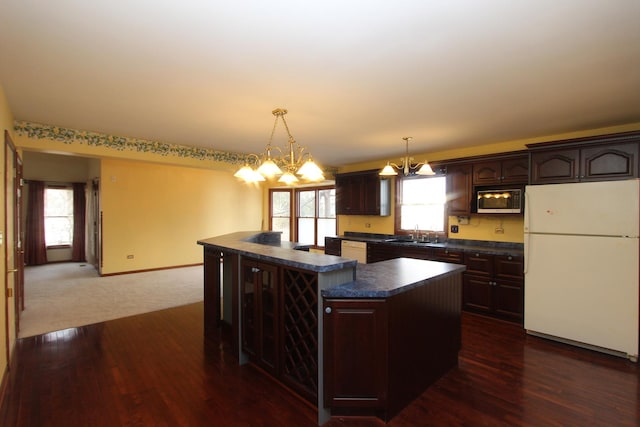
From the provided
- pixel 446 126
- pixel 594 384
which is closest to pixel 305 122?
pixel 446 126

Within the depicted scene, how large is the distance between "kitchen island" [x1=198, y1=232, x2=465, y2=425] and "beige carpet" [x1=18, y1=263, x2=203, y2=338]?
8.18 ft

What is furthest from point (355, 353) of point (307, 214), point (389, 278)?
point (307, 214)

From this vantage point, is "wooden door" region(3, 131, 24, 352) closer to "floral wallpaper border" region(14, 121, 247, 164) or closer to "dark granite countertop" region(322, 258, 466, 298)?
"floral wallpaper border" region(14, 121, 247, 164)

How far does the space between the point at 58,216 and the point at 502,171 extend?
9809mm

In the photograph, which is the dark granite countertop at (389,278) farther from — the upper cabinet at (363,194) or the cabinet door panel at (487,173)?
the upper cabinet at (363,194)

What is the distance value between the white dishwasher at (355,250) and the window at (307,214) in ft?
5.37

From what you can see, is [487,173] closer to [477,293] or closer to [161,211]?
[477,293]

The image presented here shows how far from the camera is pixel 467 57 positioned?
2062mm

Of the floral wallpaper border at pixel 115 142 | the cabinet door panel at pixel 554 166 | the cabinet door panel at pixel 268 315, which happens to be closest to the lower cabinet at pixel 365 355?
the cabinet door panel at pixel 268 315

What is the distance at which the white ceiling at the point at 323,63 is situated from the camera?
1.61m

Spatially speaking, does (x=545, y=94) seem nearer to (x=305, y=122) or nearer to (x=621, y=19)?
(x=621, y=19)

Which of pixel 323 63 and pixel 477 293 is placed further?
pixel 477 293

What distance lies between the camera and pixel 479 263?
410cm

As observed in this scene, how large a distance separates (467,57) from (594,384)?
9.10 feet
